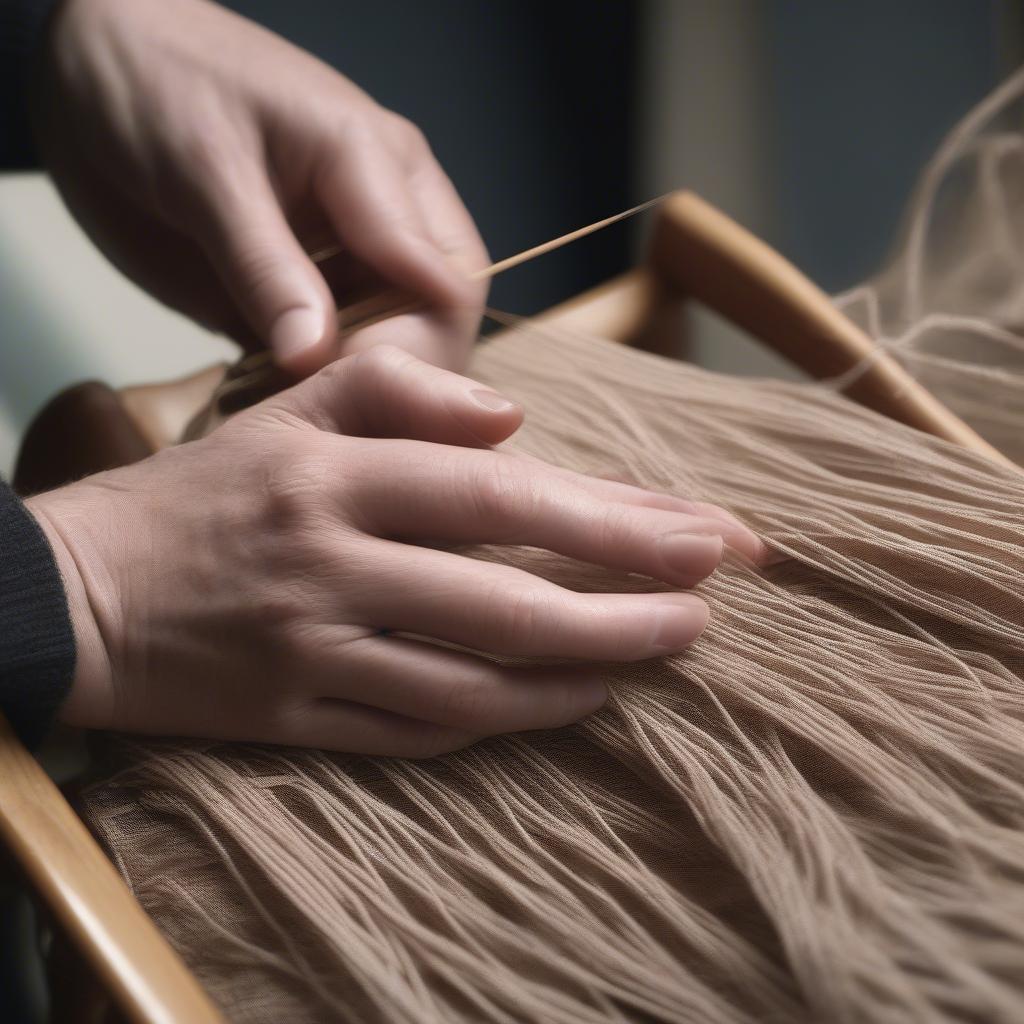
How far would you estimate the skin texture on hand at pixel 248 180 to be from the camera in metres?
0.53

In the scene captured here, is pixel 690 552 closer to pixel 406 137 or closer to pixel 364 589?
pixel 364 589

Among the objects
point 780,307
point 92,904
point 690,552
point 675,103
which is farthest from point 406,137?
point 675,103

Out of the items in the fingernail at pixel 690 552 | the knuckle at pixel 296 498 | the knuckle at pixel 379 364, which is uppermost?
the knuckle at pixel 379 364

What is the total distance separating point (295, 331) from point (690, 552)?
0.24m

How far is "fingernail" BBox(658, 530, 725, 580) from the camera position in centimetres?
39

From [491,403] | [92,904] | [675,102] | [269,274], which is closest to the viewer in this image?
[92,904]

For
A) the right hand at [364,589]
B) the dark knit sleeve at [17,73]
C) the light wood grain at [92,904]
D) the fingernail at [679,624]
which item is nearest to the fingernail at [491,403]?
the right hand at [364,589]

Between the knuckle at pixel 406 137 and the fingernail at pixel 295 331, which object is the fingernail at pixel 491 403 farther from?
the knuckle at pixel 406 137

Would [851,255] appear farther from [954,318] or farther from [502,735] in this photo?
[502,735]

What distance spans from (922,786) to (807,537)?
0.12m

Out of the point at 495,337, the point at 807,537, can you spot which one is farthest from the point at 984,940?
the point at 495,337

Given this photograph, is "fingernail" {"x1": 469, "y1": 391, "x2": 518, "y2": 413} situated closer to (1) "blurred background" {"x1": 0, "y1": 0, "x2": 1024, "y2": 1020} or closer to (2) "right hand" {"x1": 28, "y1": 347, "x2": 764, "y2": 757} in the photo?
(2) "right hand" {"x1": 28, "y1": 347, "x2": 764, "y2": 757}

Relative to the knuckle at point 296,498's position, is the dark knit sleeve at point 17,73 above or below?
above

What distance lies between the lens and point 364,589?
1.27 feet
